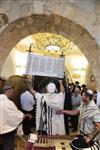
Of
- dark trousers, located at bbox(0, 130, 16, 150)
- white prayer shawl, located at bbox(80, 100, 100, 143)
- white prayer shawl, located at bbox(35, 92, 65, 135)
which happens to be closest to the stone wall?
white prayer shawl, located at bbox(35, 92, 65, 135)

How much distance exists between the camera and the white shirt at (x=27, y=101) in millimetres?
6594

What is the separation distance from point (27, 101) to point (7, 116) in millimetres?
1680

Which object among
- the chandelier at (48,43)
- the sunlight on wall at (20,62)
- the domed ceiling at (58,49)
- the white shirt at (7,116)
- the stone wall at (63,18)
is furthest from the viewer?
the sunlight on wall at (20,62)

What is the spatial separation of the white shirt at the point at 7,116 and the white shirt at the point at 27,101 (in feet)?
4.86

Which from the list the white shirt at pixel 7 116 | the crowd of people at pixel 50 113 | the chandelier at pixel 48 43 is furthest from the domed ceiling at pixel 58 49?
the white shirt at pixel 7 116

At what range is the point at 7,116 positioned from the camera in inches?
195

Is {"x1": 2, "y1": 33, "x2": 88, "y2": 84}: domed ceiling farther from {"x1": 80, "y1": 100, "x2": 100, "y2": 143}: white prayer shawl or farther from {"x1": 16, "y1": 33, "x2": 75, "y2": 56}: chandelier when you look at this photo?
{"x1": 80, "y1": 100, "x2": 100, "y2": 143}: white prayer shawl

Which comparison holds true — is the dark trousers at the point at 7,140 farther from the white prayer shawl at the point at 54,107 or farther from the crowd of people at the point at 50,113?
the white prayer shawl at the point at 54,107

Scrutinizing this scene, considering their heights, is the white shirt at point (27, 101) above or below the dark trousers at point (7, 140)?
above

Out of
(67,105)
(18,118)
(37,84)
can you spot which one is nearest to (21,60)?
(37,84)

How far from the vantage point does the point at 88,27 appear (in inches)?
237

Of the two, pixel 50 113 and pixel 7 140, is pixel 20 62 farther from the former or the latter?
pixel 7 140

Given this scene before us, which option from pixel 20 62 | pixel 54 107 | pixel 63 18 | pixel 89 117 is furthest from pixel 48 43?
pixel 89 117

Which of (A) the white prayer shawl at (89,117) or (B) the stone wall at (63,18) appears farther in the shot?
(B) the stone wall at (63,18)
